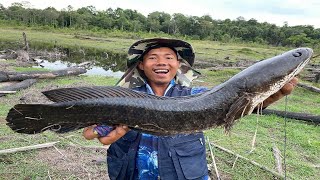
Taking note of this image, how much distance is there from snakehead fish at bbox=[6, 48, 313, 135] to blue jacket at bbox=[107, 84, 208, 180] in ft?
1.81

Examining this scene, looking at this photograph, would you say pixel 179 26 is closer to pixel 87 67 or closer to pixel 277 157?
pixel 87 67

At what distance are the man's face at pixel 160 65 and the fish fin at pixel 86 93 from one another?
681mm

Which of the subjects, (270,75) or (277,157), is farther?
(277,157)

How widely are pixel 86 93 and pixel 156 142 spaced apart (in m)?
0.94

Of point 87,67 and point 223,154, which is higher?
point 223,154

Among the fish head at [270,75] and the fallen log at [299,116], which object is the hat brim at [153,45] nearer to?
the fish head at [270,75]

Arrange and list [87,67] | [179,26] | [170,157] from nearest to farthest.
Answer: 1. [170,157]
2. [87,67]
3. [179,26]

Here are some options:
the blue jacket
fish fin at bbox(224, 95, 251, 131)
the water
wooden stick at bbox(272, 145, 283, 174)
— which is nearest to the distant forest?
the water

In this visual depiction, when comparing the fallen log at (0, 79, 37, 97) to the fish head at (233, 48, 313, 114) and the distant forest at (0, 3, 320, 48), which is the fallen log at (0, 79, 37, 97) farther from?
the distant forest at (0, 3, 320, 48)

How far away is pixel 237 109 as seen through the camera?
7.71 feet

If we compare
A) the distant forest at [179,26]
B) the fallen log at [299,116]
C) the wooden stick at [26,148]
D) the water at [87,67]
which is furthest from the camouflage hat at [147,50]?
the distant forest at [179,26]

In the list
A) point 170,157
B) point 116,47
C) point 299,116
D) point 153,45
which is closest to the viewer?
point 170,157

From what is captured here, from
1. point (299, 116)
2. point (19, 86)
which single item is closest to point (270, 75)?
point (299, 116)

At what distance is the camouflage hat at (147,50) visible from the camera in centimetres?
321
